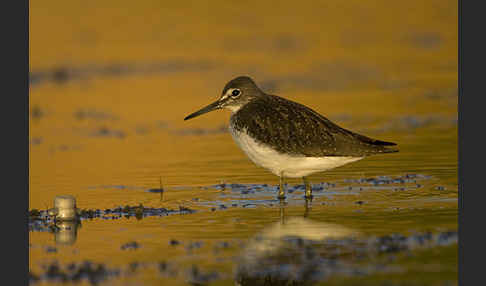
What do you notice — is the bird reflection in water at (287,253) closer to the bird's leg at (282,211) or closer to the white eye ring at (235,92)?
the bird's leg at (282,211)

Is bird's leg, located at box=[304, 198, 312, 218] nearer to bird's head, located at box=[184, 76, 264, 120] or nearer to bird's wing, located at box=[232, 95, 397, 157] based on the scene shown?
bird's wing, located at box=[232, 95, 397, 157]

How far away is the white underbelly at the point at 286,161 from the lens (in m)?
12.2

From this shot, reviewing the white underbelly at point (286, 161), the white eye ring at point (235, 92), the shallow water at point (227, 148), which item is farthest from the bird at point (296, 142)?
the white eye ring at point (235, 92)

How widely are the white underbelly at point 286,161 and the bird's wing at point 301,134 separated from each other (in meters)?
0.08

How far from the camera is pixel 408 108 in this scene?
19.9 m

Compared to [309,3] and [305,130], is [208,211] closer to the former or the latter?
[305,130]

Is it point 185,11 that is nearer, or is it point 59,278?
point 59,278

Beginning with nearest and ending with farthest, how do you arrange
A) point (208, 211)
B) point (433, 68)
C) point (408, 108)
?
point (208, 211) < point (408, 108) < point (433, 68)

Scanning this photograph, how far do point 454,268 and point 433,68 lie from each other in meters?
17.8

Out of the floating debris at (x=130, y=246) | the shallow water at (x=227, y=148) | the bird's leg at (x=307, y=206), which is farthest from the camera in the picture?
the bird's leg at (x=307, y=206)

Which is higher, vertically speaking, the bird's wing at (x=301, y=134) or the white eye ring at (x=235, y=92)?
the white eye ring at (x=235, y=92)

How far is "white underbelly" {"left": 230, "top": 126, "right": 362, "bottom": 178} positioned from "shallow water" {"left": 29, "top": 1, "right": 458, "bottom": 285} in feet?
1.26

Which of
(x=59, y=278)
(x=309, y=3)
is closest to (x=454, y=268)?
(x=59, y=278)

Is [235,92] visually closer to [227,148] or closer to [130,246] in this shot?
[227,148]
